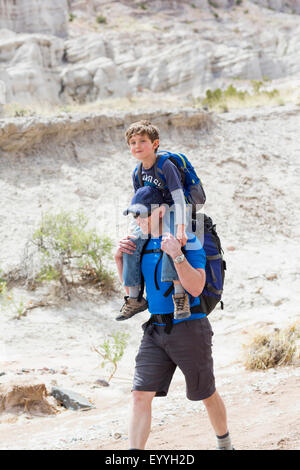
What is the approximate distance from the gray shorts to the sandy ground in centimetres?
75

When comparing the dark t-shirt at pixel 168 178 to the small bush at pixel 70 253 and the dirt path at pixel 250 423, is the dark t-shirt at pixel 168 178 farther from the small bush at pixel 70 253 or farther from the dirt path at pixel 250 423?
the small bush at pixel 70 253

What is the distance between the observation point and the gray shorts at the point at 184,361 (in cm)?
251

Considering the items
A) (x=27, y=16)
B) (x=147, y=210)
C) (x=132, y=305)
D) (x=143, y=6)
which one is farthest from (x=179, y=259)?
(x=143, y=6)

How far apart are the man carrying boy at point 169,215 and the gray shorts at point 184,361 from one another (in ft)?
0.45

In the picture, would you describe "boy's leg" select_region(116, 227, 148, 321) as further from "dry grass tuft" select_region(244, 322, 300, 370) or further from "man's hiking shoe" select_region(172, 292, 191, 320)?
"dry grass tuft" select_region(244, 322, 300, 370)

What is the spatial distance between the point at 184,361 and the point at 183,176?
1.03 meters

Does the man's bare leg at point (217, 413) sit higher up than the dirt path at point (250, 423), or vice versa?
the man's bare leg at point (217, 413)

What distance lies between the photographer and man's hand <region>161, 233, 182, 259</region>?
2447 millimetres

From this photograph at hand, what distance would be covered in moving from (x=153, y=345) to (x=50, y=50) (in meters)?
26.2

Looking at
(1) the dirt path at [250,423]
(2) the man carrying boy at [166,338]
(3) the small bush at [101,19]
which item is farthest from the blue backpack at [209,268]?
(3) the small bush at [101,19]

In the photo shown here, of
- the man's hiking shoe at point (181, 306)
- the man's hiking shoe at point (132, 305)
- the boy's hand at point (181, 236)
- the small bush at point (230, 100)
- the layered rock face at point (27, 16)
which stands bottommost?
the small bush at point (230, 100)

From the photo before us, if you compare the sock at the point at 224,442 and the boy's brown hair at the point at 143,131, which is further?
the boy's brown hair at the point at 143,131

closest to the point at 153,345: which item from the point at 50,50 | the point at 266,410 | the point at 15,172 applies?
the point at 266,410

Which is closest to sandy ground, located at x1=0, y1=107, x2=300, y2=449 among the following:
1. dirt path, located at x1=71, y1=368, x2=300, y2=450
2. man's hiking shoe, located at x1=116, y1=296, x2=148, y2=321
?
dirt path, located at x1=71, y1=368, x2=300, y2=450
